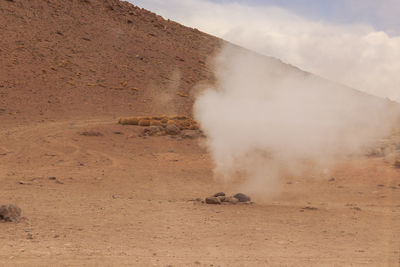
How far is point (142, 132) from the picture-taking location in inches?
762

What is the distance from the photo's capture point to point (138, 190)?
11.2 meters

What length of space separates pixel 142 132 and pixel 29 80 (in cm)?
1139

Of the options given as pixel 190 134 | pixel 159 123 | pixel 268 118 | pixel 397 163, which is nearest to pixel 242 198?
pixel 268 118

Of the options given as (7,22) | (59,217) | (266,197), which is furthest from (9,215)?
(7,22)

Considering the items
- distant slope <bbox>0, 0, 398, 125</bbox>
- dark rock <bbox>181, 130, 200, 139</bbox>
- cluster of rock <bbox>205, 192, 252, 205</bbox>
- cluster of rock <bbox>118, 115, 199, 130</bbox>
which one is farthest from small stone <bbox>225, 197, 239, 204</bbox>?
distant slope <bbox>0, 0, 398, 125</bbox>

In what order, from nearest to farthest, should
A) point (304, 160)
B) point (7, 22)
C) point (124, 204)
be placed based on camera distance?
point (124, 204)
point (304, 160)
point (7, 22)

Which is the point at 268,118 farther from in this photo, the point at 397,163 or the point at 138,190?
the point at 397,163

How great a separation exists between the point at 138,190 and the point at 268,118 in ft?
12.8

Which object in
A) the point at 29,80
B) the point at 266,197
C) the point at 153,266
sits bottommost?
the point at 153,266

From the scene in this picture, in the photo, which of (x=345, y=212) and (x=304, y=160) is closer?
(x=345, y=212)

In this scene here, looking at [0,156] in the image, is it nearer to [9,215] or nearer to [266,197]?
[9,215]

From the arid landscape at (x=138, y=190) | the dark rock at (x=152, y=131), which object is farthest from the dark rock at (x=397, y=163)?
the dark rock at (x=152, y=131)

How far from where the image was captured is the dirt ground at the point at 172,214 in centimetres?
607

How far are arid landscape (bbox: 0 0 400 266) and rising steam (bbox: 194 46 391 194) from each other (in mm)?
630
